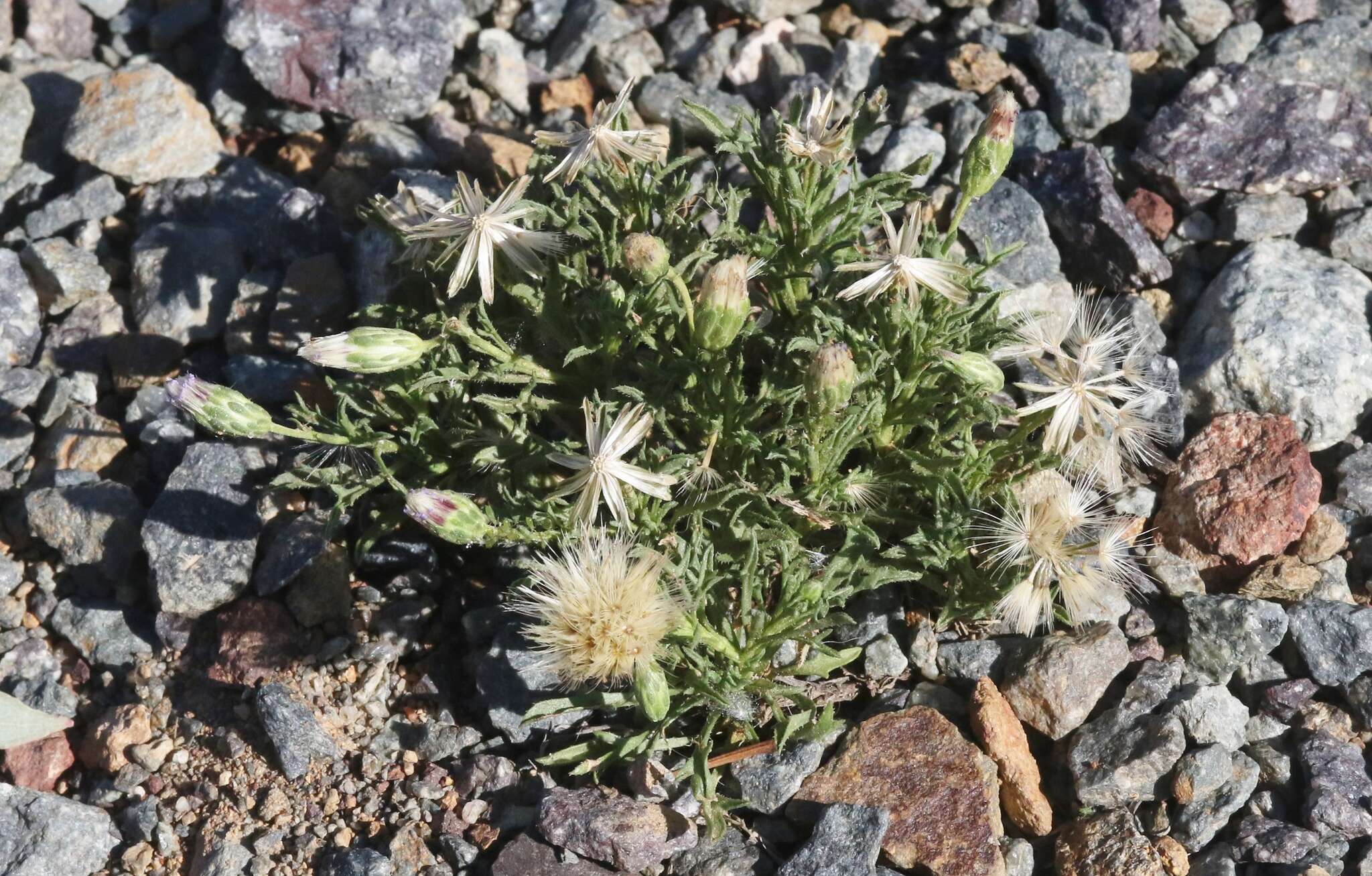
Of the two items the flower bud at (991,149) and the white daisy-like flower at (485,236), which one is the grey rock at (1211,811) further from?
the white daisy-like flower at (485,236)

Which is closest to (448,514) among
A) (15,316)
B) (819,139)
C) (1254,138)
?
(819,139)

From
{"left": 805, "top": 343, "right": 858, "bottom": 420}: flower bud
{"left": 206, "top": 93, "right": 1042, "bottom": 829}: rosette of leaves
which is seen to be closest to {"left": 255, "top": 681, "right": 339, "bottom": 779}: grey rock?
{"left": 206, "top": 93, "right": 1042, "bottom": 829}: rosette of leaves

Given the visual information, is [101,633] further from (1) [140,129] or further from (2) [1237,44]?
(2) [1237,44]

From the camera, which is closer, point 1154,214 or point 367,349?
point 367,349

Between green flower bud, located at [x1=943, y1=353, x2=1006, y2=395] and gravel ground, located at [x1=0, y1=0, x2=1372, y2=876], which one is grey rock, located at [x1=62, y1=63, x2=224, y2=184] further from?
green flower bud, located at [x1=943, y1=353, x2=1006, y2=395]

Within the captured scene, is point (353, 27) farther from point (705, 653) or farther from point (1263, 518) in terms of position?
point (1263, 518)

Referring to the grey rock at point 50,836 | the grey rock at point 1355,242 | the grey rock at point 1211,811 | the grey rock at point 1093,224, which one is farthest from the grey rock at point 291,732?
the grey rock at point 1355,242

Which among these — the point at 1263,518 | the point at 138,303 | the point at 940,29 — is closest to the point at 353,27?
the point at 138,303
